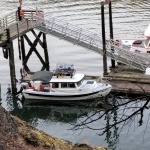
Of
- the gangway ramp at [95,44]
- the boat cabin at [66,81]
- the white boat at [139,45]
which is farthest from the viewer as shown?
the white boat at [139,45]

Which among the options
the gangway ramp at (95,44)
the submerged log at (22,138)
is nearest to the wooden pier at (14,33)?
the gangway ramp at (95,44)

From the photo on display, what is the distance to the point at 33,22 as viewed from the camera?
3784cm

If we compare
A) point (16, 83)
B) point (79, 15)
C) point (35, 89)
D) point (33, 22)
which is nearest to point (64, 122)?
point (35, 89)

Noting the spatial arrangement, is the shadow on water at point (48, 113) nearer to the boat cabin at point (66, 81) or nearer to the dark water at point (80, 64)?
the dark water at point (80, 64)

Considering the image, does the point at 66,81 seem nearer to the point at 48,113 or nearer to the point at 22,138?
the point at 48,113

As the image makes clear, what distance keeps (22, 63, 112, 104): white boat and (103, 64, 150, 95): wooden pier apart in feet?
3.76

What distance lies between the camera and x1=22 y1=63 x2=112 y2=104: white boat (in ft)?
102

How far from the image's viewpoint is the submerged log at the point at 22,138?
31.6 feet

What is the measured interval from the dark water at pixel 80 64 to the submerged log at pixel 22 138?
2292mm

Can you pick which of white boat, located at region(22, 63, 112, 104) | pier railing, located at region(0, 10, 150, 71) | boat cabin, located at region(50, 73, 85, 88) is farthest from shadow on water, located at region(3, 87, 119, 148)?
pier railing, located at region(0, 10, 150, 71)

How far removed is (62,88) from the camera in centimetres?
3147

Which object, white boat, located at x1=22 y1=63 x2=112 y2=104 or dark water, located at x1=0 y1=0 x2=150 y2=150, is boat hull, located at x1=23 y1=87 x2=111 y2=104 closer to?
white boat, located at x1=22 y1=63 x2=112 y2=104

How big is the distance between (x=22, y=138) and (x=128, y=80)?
22.7 m

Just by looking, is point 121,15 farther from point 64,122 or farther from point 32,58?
point 64,122
